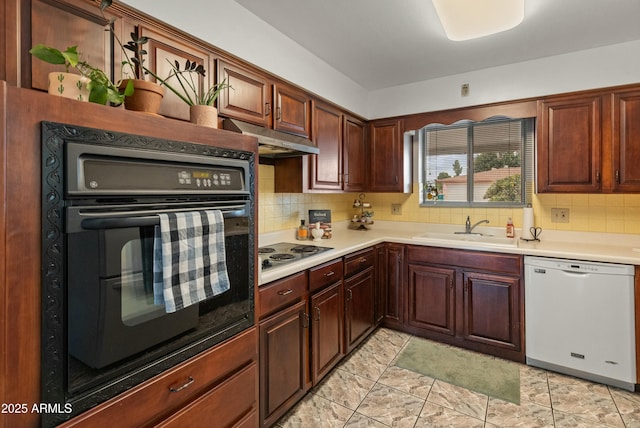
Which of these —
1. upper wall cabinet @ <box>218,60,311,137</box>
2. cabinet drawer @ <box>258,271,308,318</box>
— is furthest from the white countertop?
upper wall cabinet @ <box>218,60,311,137</box>

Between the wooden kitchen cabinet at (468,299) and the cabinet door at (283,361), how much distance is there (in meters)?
1.33

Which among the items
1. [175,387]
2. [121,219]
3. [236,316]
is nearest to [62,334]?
[121,219]

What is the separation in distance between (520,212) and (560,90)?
1.07m

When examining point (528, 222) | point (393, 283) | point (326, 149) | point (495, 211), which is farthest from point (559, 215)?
point (326, 149)

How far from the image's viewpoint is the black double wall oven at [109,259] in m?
0.78

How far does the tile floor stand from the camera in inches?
72.5

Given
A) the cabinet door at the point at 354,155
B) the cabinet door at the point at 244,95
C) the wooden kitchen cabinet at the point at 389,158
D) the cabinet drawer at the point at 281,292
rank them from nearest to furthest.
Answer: the cabinet drawer at the point at 281,292 < the cabinet door at the point at 244,95 < the cabinet door at the point at 354,155 < the wooden kitchen cabinet at the point at 389,158

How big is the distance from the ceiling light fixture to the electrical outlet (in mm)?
1634

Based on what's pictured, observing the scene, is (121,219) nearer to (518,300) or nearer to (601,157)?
(518,300)

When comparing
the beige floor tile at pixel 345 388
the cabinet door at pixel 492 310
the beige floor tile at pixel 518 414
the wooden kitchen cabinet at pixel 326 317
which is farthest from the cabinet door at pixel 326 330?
the cabinet door at pixel 492 310

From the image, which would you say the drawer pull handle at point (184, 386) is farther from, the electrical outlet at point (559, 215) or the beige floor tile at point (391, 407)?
the electrical outlet at point (559, 215)

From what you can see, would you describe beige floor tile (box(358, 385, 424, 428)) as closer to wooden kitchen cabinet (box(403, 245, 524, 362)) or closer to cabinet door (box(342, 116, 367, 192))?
wooden kitchen cabinet (box(403, 245, 524, 362))

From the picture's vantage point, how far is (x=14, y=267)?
2.36ft

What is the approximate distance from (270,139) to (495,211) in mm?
2393
